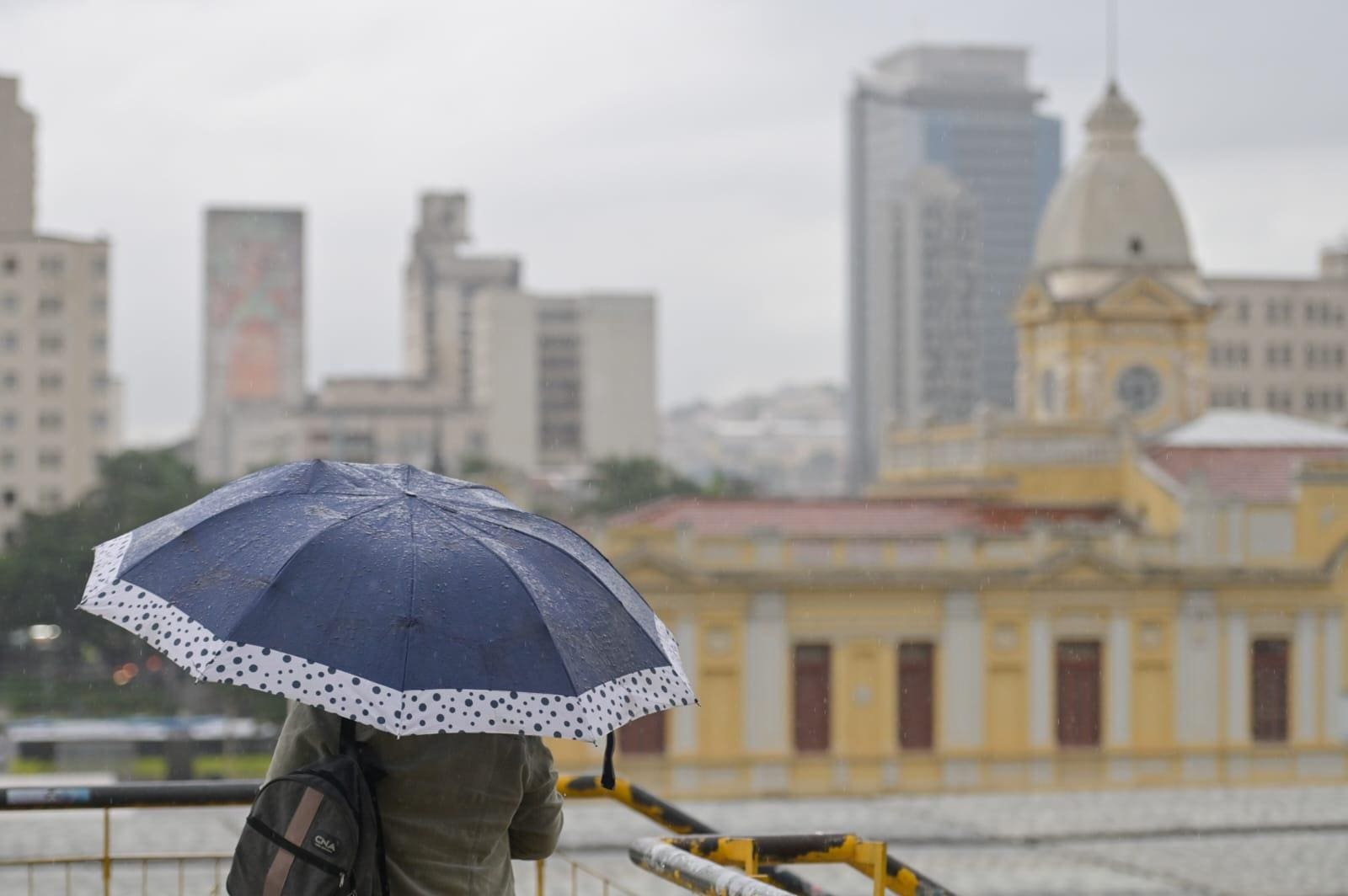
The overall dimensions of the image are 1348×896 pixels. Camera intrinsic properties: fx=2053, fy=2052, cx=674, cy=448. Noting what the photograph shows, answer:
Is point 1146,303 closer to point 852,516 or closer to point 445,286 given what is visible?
point 852,516

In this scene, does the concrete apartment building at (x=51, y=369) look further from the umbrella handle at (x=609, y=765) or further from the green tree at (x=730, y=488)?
the umbrella handle at (x=609, y=765)

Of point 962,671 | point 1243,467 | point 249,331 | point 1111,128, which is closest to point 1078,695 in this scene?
point 962,671

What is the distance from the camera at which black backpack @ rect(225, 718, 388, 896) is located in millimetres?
3752

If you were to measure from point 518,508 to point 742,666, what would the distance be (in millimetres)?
25300

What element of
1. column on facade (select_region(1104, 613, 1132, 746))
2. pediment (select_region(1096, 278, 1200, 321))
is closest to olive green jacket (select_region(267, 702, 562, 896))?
column on facade (select_region(1104, 613, 1132, 746))

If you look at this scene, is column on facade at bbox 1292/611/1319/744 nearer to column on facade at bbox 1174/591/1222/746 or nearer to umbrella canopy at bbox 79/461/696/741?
column on facade at bbox 1174/591/1222/746

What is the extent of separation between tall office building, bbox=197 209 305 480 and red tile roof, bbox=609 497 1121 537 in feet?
283

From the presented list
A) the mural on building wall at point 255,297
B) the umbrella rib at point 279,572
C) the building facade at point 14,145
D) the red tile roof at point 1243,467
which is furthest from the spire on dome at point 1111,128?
the mural on building wall at point 255,297

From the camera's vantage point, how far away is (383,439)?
117688 millimetres

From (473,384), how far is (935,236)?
56083 mm

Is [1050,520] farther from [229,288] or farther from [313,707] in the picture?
[229,288]

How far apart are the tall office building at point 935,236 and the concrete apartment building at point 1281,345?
5163cm

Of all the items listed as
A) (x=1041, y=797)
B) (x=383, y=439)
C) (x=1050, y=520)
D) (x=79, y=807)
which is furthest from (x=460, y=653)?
(x=383, y=439)

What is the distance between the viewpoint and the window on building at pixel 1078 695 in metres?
30.3
